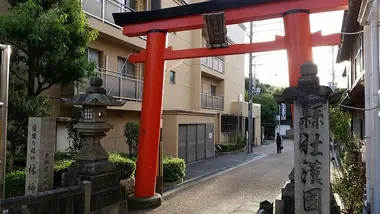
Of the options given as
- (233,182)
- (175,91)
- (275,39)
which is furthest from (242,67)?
(275,39)

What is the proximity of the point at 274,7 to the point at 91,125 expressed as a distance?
5333 mm

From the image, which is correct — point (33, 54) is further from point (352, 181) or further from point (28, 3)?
point (352, 181)

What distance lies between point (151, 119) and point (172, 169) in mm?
3757

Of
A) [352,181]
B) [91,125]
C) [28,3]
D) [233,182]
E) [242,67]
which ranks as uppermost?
[242,67]

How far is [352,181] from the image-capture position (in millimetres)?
8023

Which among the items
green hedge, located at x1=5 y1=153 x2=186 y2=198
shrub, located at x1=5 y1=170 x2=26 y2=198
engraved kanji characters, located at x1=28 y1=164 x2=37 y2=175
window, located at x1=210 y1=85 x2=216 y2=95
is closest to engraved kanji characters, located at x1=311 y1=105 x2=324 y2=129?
engraved kanji characters, located at x1=28 y1=164 x2=37 y2=175

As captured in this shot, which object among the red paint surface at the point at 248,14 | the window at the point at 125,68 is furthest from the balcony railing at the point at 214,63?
the red paint surface at the point at 248,14

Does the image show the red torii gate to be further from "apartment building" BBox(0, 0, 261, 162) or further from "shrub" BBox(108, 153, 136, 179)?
"apartment building" BBox(0, 0, 261, 162)

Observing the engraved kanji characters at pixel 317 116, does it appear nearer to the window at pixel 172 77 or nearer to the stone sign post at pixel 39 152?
the stone sign post at pixel 39 152

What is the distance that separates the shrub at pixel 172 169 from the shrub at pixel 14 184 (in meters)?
5.61

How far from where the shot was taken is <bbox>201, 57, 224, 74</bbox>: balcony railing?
78.8ft

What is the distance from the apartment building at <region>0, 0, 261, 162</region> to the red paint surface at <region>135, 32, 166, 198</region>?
6.17 ft

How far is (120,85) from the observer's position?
13.6 metres

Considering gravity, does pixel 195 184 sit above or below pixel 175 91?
below
